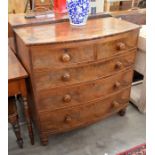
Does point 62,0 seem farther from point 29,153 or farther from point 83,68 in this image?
point 29,153

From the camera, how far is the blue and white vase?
4.52 feet

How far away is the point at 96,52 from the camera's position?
53.4 inches

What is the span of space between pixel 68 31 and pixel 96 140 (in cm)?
89

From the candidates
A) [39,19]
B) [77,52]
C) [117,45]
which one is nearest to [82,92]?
[77,52]

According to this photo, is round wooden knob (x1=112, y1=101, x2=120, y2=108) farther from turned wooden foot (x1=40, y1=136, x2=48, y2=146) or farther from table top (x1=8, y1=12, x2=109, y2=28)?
table top (x1=8, y1=12, x2=109, y2=28)

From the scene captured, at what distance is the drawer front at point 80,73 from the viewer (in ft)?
4.22

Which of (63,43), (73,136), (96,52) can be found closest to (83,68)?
(96,52)

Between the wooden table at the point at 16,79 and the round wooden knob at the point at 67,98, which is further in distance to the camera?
the round wooden knob at the point at 67,98

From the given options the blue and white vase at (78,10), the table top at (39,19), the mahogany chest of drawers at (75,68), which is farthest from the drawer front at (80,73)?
the table top at (39,19)

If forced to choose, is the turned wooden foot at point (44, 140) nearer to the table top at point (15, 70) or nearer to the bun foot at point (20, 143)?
the bun foot at point (20, 143)

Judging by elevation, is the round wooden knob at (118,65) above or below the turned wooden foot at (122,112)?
above

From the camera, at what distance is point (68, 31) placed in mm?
1396

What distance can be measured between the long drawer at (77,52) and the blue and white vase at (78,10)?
9.8 inches

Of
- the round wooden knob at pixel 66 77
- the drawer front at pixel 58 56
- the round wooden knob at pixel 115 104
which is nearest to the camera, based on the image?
the drawer front at pixel 58 56
